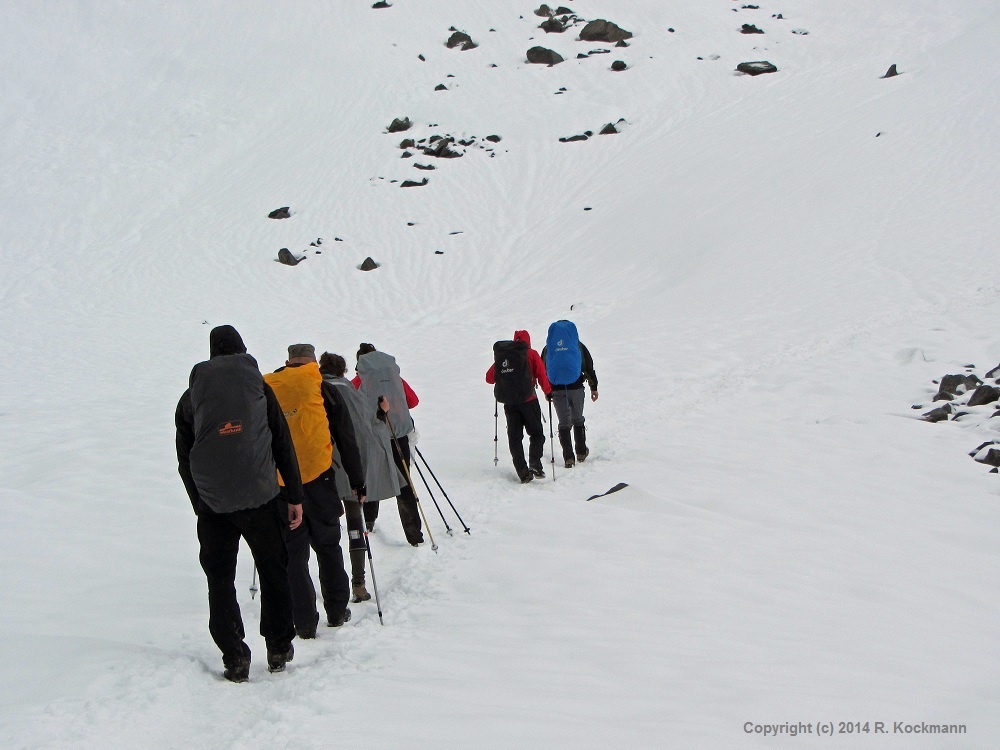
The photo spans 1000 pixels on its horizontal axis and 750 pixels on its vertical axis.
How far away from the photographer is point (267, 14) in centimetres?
5412

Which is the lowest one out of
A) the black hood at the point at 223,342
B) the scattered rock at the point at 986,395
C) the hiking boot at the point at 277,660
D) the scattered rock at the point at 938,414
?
the hiking boot at the point at 277,660

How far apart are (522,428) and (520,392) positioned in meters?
0.46

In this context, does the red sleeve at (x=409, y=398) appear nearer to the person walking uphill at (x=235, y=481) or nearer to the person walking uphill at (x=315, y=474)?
the person walking uphill at (x=315, y=474)

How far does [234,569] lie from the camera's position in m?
4.09

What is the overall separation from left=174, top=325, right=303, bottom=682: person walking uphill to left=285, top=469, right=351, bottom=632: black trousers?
1.47 ft

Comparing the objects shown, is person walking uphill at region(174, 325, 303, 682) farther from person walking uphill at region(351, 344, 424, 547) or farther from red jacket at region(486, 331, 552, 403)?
red jacket at region(486, 331, 552, 403)

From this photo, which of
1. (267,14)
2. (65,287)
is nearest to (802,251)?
(65,287)

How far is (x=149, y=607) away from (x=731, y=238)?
20731mm

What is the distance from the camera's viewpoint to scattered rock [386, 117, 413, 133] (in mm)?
40281

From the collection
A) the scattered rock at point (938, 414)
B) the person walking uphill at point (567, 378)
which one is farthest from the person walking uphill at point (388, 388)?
the scattered rock at point (938, 414)

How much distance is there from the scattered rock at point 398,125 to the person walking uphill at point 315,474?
38.1 meters

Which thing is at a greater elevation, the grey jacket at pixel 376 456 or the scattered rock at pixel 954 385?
the grey jacket at pixel 376 456

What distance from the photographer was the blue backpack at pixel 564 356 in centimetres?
904

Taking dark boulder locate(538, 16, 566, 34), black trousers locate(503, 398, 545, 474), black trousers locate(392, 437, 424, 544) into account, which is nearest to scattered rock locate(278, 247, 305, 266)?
black trousers locate(503, 398, 545, 474)
